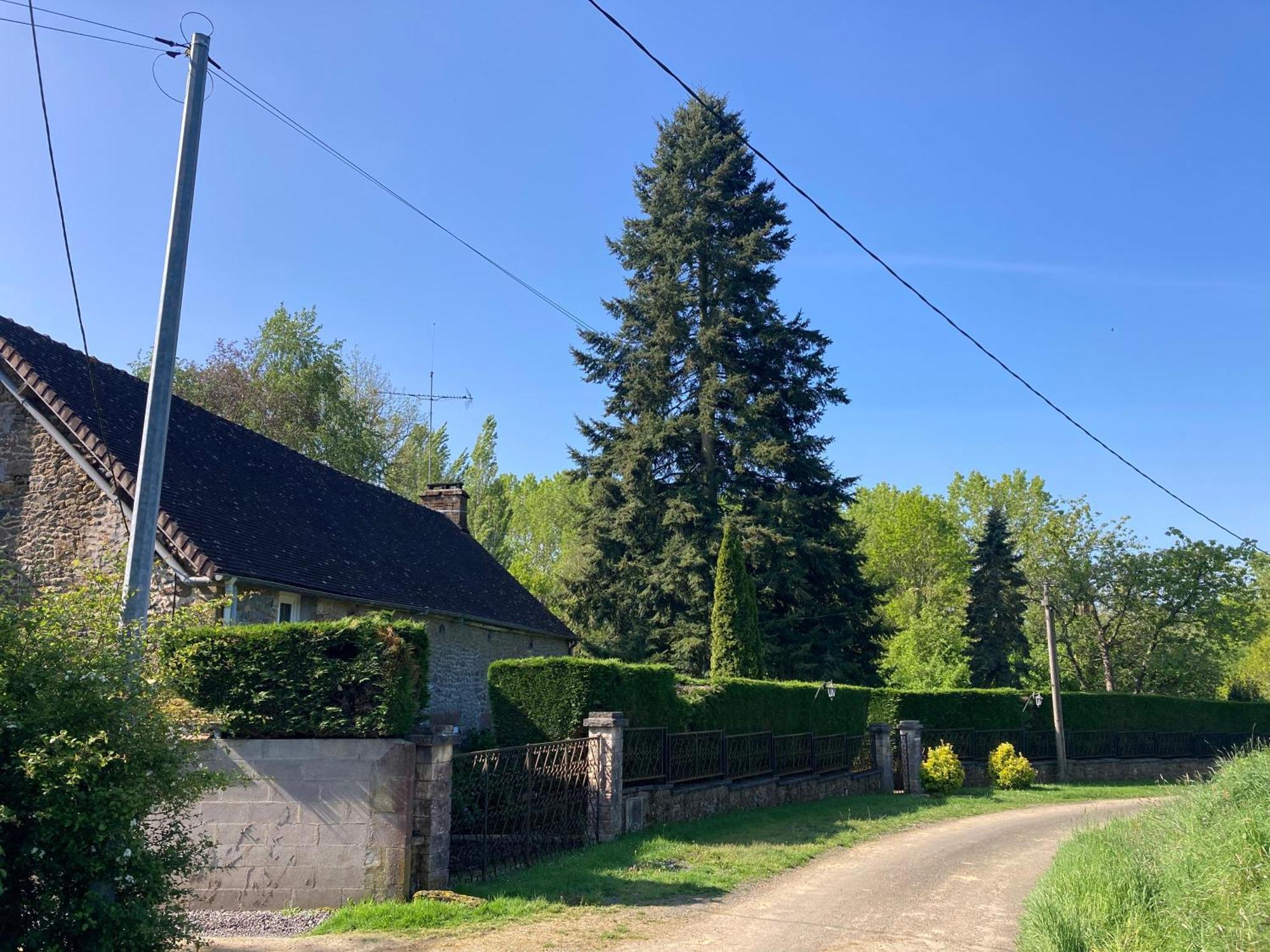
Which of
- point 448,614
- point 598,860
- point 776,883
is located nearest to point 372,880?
point 598,860

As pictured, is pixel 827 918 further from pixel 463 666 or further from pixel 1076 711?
pixel 1076 711

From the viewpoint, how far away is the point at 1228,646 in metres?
46.9

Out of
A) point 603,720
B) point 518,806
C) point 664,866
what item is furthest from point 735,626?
point 518,806

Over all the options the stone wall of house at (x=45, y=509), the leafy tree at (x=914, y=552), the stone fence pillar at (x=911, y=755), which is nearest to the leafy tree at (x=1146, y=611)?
the leafy tree at (x=914, y=552)

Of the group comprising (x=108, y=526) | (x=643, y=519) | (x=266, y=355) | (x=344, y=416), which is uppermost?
(x=266, y=355)

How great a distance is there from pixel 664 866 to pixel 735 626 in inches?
545

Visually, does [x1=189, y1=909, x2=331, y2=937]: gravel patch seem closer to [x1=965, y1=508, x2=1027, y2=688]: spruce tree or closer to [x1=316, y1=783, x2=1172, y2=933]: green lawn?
[x1=316, y1=783, x2=1172, y2=933]: green lawn

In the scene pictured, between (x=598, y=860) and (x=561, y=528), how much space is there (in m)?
44.5

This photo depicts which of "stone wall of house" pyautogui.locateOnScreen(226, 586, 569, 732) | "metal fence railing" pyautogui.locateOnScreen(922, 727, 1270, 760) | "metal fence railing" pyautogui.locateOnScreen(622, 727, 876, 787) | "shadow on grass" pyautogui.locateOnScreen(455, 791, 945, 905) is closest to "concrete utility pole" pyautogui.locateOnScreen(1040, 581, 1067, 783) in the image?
"metal fence railing" pyautogui.locateOnScreen(922, 727, 1270, 760)

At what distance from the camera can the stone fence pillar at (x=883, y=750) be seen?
2461 cm

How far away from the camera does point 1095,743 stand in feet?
110

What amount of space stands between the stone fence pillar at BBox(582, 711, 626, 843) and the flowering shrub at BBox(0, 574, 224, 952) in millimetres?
7029

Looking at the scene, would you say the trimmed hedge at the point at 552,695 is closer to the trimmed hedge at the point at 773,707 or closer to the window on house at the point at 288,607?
the trimmed hedge at the point at 773,707

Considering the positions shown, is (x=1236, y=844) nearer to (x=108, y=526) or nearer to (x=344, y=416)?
(x=108, y=526)
